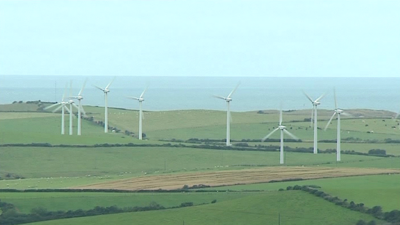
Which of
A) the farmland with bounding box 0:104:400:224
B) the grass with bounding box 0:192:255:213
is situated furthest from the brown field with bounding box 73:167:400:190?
the grass with bounding box 0:192:255:213

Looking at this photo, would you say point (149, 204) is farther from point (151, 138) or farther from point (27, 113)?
point (27, 113)

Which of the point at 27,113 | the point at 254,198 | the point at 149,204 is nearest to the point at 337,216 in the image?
the point at 254,198

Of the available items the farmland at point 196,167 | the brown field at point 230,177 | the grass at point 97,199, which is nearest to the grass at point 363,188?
the farmland at point 196,167

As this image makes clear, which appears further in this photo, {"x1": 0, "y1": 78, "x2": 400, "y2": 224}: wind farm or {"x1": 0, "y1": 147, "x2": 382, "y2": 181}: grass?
{"x1": 0, "y1": 147, "x2": 382, "y2": 181}: grass

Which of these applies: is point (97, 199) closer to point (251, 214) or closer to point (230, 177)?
point (251, 214)

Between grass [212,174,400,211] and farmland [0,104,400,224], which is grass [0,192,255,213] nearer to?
farmland [0,104,400,224]

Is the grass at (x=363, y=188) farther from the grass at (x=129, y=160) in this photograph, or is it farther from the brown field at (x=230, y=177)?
the grass at (x=129, y=160)

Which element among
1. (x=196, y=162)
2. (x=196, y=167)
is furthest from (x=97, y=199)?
(x=196, y=162)
